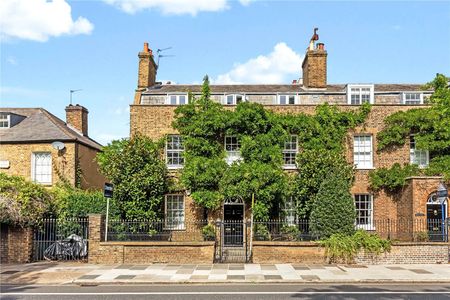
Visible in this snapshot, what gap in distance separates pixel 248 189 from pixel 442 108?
11131 millimetres

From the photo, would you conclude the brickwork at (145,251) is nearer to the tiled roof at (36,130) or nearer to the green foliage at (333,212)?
the green foliage at (333,212)

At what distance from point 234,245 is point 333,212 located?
14.8ft

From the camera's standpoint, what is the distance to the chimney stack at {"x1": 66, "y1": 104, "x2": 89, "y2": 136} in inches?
1363

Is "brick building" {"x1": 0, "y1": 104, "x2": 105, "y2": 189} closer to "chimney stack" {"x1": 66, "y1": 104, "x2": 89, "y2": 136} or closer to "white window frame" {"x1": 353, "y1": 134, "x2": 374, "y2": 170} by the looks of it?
"chimney stack" {"x1": 66, "y1": 104, "x2": 89, "y2": 136}

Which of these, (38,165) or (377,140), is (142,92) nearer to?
(38,165)

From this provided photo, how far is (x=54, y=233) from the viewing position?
22172 mm

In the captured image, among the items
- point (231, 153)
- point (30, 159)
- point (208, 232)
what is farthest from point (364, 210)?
point (30, 159)

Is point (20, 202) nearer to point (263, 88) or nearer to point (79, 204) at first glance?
point (79, 204)

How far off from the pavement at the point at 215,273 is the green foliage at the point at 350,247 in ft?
2.26

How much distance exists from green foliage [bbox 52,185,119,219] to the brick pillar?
10.6ft

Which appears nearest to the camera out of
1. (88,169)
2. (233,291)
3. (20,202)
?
(233,291)

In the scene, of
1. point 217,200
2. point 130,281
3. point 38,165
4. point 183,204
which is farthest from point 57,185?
point 130,281

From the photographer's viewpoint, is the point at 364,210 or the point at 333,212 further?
the point at 364,210

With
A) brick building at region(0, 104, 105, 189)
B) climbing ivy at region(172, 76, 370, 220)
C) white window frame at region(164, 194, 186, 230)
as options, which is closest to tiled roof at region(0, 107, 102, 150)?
brick building at region(0, 104, 105, 189)
